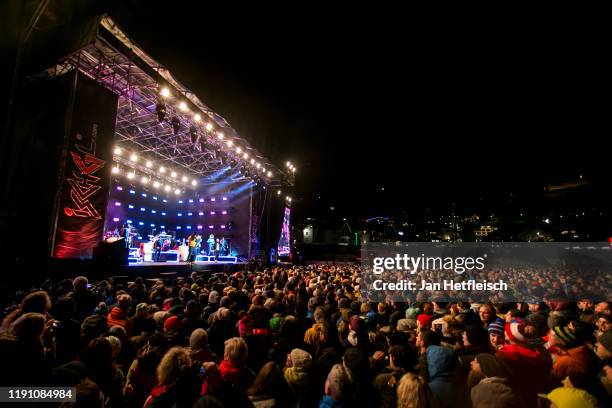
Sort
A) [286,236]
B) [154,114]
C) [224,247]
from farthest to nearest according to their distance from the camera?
[286,236]
[224,247]
[154,114]

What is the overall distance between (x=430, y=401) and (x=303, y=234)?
36.5 m

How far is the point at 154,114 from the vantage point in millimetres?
11797

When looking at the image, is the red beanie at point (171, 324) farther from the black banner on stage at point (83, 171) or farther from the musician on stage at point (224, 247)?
the musician on stage at point (224, 247)

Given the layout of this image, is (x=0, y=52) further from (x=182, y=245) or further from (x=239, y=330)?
(x=182, y=245)

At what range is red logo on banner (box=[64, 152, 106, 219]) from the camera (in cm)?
812

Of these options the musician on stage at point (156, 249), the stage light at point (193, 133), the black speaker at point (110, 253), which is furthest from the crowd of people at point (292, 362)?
the musician on stage at point (156, 249)

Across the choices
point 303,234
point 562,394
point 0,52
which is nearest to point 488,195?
point 303,234

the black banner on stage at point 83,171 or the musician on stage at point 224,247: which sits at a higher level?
the black banner on stage at point 83,171

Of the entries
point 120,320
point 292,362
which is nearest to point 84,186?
point 120,320

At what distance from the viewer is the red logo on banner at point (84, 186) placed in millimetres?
8117

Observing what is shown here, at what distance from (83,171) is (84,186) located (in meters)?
0.45

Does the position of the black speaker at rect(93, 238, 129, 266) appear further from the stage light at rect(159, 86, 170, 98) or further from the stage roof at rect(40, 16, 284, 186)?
the stage light at rect(159, 86, 170, 98)

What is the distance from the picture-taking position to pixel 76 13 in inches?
303

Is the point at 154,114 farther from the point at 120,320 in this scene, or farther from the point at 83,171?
the point at 120,320
